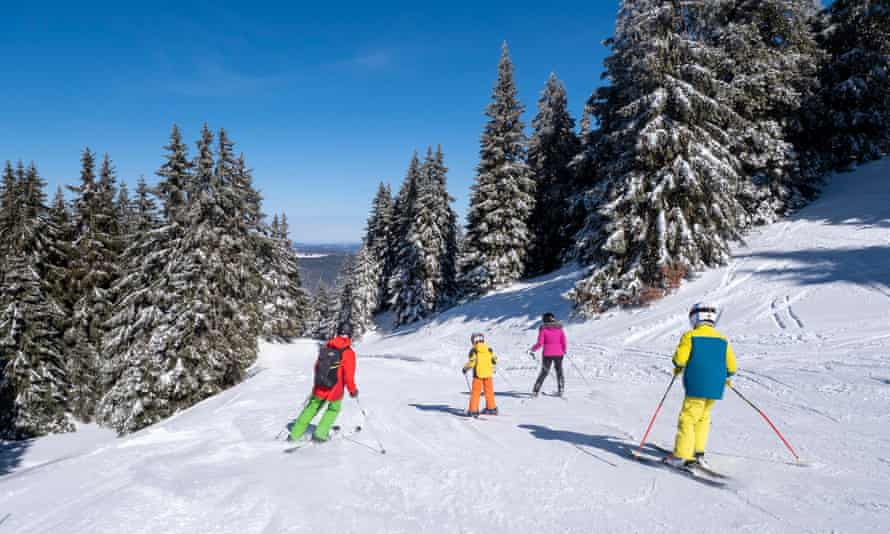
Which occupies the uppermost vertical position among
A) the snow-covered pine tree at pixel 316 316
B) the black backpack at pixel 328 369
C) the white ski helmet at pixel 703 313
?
the white ski helmet at pixel 703 313

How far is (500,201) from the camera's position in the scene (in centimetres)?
3048

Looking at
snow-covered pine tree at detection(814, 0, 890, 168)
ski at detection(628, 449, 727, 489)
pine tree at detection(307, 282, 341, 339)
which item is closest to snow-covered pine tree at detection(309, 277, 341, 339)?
pine tree at detection(307, 282, 341, 339)

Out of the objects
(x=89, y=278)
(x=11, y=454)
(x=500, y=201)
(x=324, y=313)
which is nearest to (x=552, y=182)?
(x=500, y=201)

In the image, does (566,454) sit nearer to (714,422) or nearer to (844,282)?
(714,422)

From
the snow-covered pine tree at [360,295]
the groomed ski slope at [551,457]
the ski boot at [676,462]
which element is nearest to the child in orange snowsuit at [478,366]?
the groomed ski slope at [551,457]

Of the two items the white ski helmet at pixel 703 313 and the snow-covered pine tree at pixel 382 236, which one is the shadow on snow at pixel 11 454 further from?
the snow-covered pine tree at pixel 382 236

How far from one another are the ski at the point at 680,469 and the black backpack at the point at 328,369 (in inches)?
178

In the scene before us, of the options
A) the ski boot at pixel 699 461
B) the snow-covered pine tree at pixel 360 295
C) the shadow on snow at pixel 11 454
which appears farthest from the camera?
the snow-covered pine tree at pixel 360 295

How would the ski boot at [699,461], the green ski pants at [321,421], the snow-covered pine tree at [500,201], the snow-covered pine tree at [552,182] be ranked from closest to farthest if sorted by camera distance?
the ski boot at [699,461], the green ski pants at [321,421], the snow-covered pine tree at [500,201], the snow-covered pine tree at [552,182]

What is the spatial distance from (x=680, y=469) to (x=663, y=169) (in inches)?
559

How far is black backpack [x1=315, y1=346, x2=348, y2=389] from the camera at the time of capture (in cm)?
752

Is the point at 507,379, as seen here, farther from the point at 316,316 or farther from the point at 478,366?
the point at 316,316

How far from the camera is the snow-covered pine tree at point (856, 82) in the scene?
24.2 m

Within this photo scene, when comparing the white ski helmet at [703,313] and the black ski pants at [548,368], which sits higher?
the white ski helmet at [703,313]
